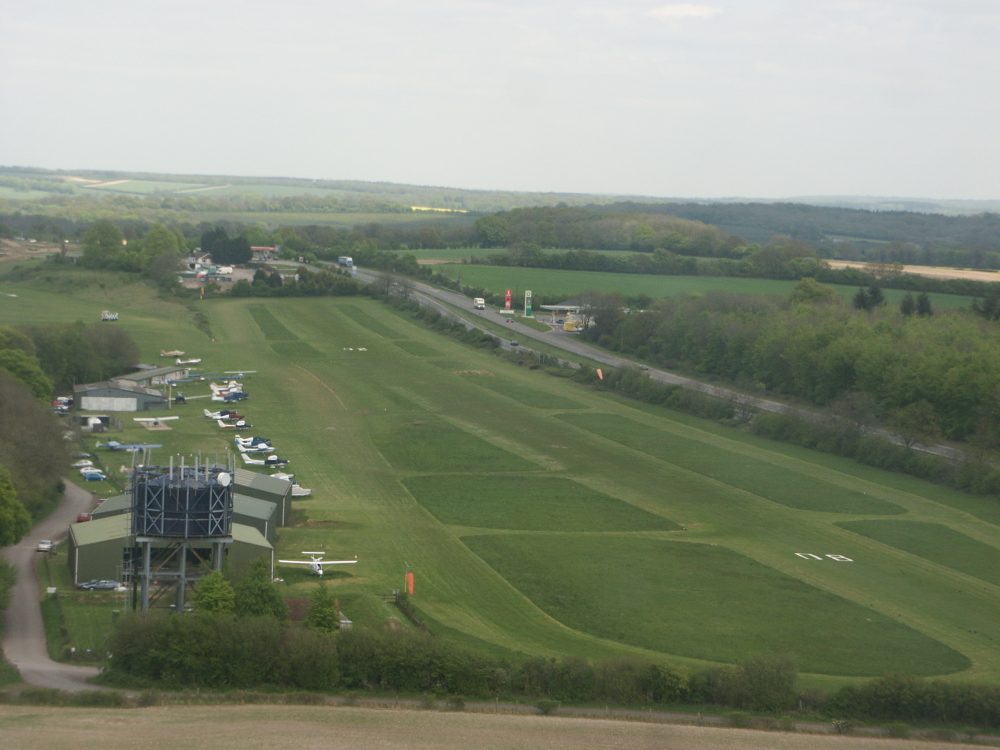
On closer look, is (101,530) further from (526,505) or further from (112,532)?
(526,505)

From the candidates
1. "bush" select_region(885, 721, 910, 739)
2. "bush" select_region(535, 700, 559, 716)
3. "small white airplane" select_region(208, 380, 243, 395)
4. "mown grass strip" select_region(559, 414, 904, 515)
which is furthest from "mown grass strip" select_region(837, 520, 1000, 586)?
"small white airplane" select_region(208, 380, 243, 395)

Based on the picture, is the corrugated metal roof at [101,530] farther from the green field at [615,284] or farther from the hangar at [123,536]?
the green field at [615,284]

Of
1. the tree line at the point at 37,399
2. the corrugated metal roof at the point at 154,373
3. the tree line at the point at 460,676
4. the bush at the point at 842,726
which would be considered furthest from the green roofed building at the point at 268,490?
the corrugated metal roof at the point at 154,373

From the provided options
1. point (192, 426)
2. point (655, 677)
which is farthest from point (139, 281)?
point (655, 677)

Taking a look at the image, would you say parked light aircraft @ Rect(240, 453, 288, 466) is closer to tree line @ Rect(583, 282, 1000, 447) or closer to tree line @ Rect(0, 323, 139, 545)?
tree line @ Rect(0, 323, 139, 545)

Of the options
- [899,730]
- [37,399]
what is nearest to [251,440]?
[37,399]

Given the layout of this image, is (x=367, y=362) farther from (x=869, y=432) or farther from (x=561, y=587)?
(x=561, y=587)
